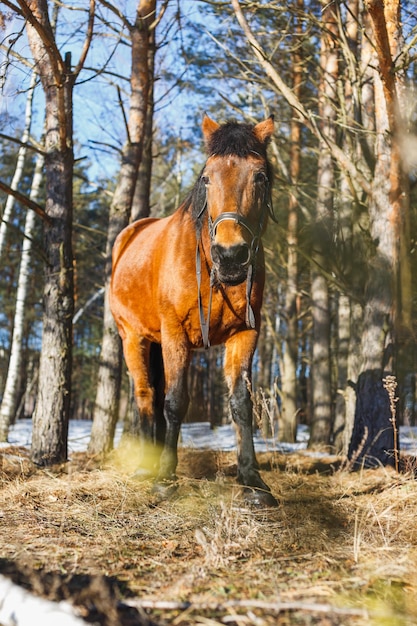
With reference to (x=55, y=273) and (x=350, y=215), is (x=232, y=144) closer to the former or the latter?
(x=55, y=273)

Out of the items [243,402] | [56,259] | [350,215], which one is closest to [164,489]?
[243,402]

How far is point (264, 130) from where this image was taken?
14.3 feet

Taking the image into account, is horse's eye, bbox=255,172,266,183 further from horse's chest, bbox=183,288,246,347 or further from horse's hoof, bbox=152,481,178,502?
horse's hoof, bbox=152,481,178,502

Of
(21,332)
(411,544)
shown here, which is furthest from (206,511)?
(21,332)

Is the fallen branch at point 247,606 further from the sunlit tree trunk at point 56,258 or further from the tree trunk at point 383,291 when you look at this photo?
the sunlit tree trunk at point 56,258

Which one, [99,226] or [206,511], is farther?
[99,226]

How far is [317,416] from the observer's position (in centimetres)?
1127

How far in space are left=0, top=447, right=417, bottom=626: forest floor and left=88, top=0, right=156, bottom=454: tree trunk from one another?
8.15ft

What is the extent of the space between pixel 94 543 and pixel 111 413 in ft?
14.4

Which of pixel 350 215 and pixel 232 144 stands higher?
pixel 350 215

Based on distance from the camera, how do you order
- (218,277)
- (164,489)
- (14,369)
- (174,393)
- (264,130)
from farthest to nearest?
1. (14,369)
2. (174,393)
3. (264,130)
4. (164,489)
5. (218,277)

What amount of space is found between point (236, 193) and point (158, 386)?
8.69 feet

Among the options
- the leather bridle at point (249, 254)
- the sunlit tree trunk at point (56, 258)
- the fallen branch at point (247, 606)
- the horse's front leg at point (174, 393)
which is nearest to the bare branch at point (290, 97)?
the leather bridle at point (249, 254)

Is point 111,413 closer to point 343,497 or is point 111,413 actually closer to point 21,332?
point 343,497
